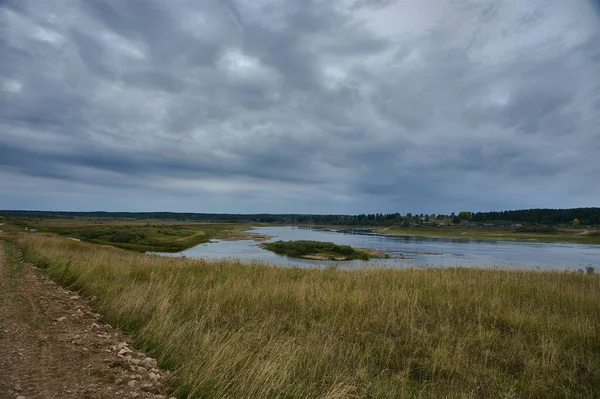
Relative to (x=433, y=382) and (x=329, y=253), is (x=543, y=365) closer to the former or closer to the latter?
(x=433, y=382)

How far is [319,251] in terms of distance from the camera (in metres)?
53.9

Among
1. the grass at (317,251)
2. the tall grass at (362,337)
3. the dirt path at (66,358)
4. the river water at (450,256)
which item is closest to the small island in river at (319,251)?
the grass at (317,251)

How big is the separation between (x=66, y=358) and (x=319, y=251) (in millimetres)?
50204

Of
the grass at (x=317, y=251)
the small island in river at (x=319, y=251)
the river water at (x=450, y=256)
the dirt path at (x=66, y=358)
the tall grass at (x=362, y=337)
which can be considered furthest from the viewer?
the grass at (x=317, y=251)

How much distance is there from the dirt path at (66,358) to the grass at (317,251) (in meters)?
42.0

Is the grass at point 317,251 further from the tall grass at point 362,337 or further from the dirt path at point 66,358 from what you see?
the dirt path at point 66,358

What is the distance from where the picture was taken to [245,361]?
468 cm

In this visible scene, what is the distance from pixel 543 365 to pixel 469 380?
1.31m

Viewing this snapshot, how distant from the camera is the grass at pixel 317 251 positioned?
48.9 m

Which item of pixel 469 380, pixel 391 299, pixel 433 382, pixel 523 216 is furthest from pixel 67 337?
pixel 523 216

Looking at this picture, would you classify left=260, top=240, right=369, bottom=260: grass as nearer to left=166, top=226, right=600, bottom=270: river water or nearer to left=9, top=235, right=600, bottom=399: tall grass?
left=166, top=226, right=600, bottom=270: river water

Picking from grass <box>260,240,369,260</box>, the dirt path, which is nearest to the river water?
grass <box>260,240,369,260</box>

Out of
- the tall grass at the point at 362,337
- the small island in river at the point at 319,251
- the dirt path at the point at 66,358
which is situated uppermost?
the dirt path at the point at 66,358

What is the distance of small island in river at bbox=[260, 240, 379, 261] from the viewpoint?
48.6m
